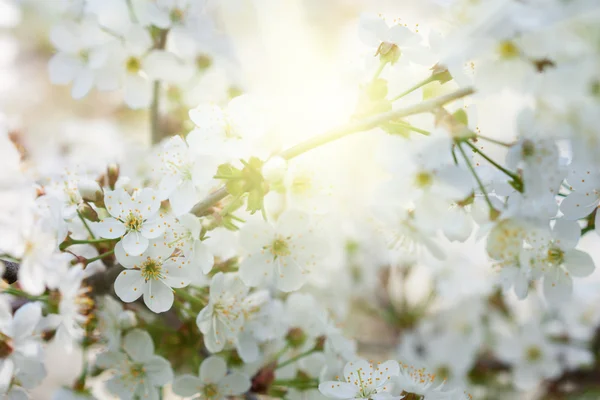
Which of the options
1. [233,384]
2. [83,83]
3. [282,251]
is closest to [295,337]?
[233,384]

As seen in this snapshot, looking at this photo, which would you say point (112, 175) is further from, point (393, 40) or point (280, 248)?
point (393, 40)

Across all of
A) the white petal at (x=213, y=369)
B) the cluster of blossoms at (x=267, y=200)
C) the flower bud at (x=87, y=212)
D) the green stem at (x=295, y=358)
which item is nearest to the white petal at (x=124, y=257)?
the cluster of blossoms at (x=267, y=200)

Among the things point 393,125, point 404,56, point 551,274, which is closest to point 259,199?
point 393,125

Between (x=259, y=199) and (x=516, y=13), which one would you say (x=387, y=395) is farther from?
(x=516, y=13)

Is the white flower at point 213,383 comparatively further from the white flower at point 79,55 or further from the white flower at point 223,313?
the white flower at point 79,55

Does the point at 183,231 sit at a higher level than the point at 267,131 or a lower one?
lower
